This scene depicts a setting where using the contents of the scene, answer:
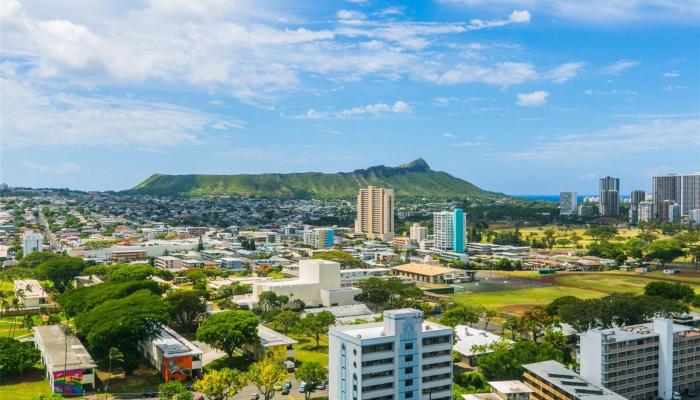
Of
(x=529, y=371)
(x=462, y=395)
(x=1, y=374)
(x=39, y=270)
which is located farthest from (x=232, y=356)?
(x=39, y=270)

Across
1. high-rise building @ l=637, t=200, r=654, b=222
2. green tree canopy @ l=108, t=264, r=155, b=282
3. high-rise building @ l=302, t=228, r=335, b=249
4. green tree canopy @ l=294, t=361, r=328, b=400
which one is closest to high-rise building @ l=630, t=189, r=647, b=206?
high-rise building @ l=637, t=200, r=654, b=222

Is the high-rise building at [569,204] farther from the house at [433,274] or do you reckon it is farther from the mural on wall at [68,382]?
the mural on wall at [68,382]

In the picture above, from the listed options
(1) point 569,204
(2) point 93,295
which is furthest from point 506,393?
(1) point 569,204

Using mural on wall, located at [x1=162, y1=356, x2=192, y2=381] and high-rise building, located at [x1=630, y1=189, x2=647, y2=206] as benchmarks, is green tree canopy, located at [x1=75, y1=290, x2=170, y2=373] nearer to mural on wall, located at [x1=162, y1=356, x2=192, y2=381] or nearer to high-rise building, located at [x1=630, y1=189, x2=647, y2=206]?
mural on wall, located at [x1=162, y1=356, x2=192, y2=381]

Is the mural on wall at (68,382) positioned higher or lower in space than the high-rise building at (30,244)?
lower

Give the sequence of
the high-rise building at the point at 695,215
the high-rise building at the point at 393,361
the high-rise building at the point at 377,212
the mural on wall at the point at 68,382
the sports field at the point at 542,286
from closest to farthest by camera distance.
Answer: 1. the high-rise building at the point at 393,361
2. the mural on wall at the point at 68,382
3. the sports field at the point at 542,286
4. the high-rise building at the point at 377,212
5. the high-rise building at the point at 695,215

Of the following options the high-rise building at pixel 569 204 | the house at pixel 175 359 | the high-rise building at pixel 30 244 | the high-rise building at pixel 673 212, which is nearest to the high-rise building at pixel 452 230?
the high-rise building at pixel 30 244

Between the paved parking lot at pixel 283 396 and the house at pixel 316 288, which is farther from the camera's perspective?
the house at pixel 316 288
